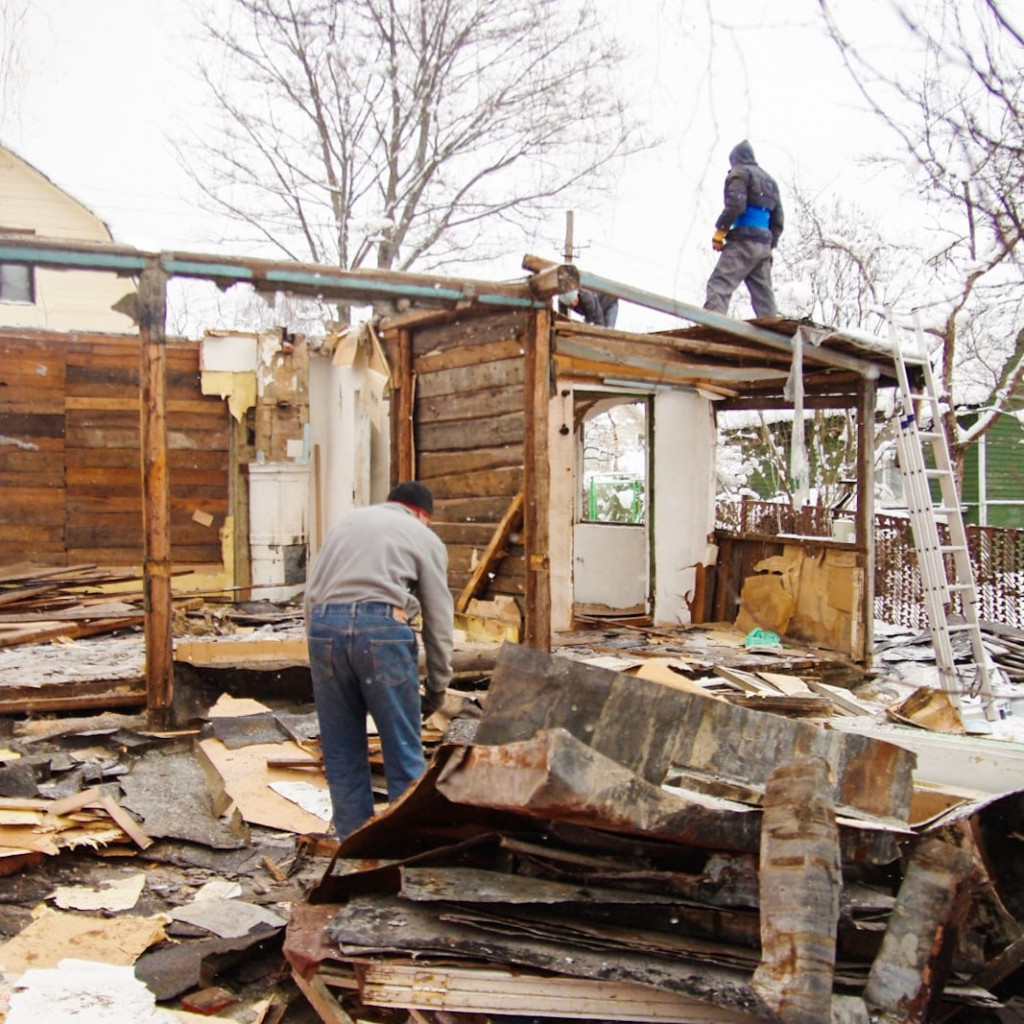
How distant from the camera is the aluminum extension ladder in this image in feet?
25.6

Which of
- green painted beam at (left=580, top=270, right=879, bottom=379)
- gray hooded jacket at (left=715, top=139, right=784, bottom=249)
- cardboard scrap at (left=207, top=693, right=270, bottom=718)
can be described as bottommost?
cardboard scrap at (left=207, top=693, right=270, bottom=718)

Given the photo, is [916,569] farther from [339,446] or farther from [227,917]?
[227,917]

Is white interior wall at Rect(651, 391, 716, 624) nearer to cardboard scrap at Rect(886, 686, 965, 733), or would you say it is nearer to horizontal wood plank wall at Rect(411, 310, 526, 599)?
horizontal wood plank wall at Rect(411, 310, 526, 599)

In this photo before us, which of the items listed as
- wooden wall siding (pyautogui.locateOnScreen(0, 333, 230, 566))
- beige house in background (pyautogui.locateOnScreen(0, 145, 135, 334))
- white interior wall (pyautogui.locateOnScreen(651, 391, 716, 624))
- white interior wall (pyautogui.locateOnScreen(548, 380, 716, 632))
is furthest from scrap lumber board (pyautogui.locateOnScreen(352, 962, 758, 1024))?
beige house in background (pyautogui.locateOnScreen(0, 145, 135, 334))

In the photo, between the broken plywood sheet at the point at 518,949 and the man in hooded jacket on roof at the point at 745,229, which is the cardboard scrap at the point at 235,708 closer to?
the broken plywood sheet at the point at 518,949

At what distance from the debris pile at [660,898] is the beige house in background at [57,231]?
1502 cm

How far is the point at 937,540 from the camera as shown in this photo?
7875 millimetres

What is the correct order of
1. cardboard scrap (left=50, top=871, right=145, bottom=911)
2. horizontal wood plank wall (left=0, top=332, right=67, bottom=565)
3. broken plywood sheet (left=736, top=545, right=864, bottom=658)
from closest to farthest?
1. cardboard scrap (left=50, top=871, right=145, bottom=911)
2. broken plywood sheet (left=736, top=545, right=864, bottom=658)
3. horizontal wood plank wall (left=0, top=332, right=67, bottom=565)

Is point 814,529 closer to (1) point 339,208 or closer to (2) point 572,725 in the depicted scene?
(2) point 572,725

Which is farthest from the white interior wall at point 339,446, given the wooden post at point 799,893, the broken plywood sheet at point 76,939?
the wooden post at point 799,893

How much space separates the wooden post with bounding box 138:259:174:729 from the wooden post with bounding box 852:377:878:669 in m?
6.32

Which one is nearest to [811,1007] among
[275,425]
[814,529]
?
[275,425]

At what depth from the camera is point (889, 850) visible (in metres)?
3.03

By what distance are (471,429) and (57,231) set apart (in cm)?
1302
